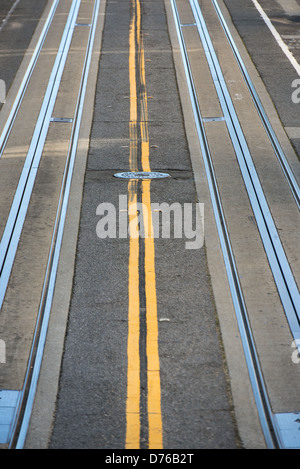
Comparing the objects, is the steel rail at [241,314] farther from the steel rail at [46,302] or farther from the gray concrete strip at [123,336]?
the steel rail at [46,302]

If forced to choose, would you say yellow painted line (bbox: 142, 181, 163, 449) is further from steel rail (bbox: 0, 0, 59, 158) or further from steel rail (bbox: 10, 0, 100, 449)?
steel rail (bbox: 0, 0, 59, 158)

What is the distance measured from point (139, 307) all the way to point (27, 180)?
159 inches

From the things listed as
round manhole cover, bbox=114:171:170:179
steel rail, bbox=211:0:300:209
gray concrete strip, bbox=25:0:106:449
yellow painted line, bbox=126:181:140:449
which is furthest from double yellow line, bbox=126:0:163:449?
steel rail, bbox=211:0:300:209

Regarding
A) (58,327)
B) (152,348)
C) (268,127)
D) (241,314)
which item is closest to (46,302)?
(58,327)

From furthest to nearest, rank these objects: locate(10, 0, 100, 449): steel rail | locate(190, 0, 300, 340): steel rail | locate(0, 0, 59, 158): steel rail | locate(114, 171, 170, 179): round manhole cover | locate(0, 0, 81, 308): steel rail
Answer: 1. locate(0, 0, 59, 158): steel rail
2. locate(114, 171, 170, 179): round manhole cover
3. locate(0, 0, 81, 308): steel rail
4. locate(190, 0, 300, 340): steel rail
5. locate(10, 0, 100, 449): steel rail

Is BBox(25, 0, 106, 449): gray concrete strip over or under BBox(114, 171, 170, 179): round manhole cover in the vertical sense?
under

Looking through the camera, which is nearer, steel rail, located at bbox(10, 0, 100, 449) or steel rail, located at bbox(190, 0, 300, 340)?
steel rail, located at bbox(10, 0, 100, 449)

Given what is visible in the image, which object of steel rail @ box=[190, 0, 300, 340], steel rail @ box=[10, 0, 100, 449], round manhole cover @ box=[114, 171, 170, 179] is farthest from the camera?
round manhole cover @ box=[114, 171, 170, 179]

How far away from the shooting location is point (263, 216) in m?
9.86

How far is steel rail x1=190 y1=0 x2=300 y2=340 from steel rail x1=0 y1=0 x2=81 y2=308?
330cm

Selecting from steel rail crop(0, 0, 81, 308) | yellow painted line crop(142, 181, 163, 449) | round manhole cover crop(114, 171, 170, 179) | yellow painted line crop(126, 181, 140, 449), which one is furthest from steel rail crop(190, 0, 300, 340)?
steel rail crop(0, 0, 81, 308)

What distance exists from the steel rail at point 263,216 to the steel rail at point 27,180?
330 cm

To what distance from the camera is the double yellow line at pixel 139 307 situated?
241 inches

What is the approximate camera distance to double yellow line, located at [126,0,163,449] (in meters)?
6.13
